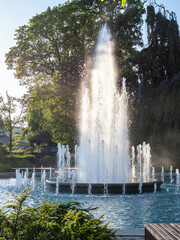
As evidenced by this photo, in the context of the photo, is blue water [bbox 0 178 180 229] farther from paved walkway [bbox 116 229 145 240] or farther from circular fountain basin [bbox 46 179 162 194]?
paved walkway [bbox 116 229 145 240]

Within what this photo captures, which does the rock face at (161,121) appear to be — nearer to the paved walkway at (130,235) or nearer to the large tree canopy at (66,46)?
the large tree canopy at (66,46)

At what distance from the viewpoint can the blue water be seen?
6.97 m

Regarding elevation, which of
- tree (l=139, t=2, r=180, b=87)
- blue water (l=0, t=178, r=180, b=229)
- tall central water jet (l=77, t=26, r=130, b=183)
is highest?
tree (l=139, t=2, r=180, b=87)

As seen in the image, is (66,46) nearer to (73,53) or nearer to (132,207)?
(73,53)

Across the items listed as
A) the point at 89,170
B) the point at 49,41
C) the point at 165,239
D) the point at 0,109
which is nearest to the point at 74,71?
the point at 49,41

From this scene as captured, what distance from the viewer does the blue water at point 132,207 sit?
6.97 meters

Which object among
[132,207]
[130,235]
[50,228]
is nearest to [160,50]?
[132,207]

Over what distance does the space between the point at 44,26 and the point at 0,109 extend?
63.7 ft

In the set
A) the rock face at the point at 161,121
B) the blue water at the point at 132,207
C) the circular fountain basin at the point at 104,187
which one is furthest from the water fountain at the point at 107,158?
the rock face at the point at 161,121

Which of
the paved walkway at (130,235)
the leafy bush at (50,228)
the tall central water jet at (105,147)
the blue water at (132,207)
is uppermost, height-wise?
the tall central water jet at (105,147)

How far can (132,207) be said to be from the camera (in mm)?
8711

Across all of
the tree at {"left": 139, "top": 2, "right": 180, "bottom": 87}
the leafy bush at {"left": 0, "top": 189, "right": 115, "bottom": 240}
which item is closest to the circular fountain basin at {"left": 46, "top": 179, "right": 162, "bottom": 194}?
the leafy bush at {"left": 0, "top": 189, "right": 115, "bottom": 240}

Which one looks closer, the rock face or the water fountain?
the water fountain

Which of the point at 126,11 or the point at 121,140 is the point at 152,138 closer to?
the point at 121,140
